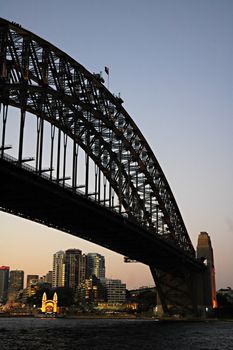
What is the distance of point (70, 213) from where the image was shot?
58062 mm

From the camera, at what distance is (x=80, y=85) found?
60.3 m

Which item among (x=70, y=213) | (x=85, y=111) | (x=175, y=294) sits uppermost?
(x=85, y=111)

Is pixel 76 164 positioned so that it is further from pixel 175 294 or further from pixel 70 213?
pixel 175 294

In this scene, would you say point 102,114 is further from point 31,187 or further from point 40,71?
point 31,187

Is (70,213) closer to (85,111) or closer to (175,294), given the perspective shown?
(85,111)

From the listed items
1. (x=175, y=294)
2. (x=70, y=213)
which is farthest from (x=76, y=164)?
(x=175, y=294)

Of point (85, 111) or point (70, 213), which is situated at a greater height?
point (85, 111)

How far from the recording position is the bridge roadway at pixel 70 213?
44625mm

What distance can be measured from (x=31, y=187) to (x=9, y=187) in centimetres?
177

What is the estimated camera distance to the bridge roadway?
44.6 metres

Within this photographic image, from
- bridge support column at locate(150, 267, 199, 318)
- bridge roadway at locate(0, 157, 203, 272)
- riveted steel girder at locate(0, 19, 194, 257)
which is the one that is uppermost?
riveted steel girder at locate(0, 19, 194, 257)

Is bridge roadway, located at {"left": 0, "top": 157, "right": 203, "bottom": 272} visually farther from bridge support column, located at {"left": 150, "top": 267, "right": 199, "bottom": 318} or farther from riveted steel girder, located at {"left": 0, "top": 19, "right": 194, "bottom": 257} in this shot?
bridge support column, located at {"left": 150, "top": 267, "right": 199, "bottom": 318}

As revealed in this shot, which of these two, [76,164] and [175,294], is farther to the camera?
[175,294]

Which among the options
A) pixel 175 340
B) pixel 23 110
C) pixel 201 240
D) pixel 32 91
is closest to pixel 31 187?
pixel 23 110
